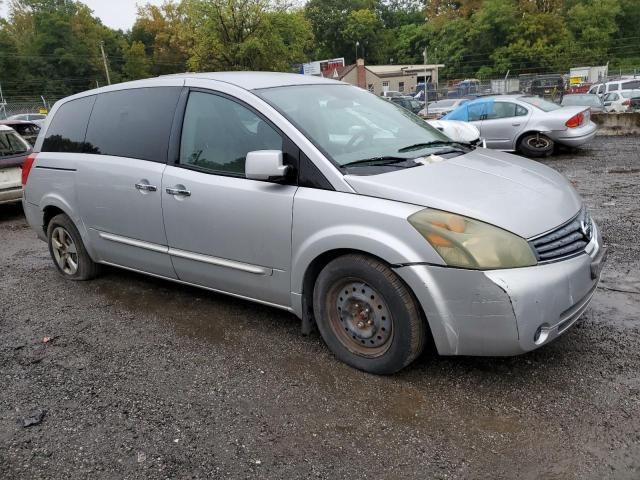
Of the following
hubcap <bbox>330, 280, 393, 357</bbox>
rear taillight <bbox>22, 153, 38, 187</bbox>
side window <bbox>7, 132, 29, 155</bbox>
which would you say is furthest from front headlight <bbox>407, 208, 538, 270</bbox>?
side window <bbox>7, 132, 29, 155</bbox>

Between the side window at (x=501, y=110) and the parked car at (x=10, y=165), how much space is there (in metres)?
9.66

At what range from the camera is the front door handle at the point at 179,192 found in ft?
12.3

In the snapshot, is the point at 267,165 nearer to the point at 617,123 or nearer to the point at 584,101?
the point at 617,123

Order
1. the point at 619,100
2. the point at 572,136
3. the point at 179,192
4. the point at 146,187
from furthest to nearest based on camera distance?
the point at 619,100 < the point at 572,136 < the point at 146,187 < the point at 179,192

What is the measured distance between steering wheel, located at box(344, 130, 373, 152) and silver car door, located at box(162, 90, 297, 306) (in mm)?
431

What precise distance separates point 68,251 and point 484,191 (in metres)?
3.98

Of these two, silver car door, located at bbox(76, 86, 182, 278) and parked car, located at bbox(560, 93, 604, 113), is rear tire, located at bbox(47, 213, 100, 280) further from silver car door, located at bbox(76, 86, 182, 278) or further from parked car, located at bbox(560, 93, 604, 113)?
parked car, located at bbox(560, 93, 604, 113)

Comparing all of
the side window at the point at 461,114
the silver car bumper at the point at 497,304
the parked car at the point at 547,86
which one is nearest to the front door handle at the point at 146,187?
the silver car bumper at the point at 497,304

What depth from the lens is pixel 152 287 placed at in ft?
16.2

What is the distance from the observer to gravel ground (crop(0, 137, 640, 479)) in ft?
8.12

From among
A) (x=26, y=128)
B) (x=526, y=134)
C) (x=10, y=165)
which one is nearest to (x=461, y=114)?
(x=526, y=134)

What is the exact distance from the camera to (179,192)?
3781 mm

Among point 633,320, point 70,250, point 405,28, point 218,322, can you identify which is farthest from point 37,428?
point 405,28

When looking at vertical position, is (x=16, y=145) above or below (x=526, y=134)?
above
